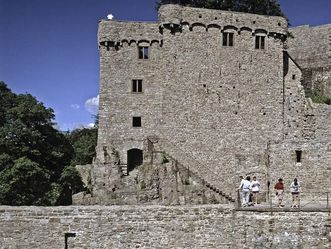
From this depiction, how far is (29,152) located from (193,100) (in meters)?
13.9

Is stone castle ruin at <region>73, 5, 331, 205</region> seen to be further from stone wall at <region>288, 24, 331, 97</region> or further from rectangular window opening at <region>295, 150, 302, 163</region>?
stone wall at <region>288, 24, 331, 97</region>

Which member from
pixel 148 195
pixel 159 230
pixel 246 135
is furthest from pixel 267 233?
pixel 246 135

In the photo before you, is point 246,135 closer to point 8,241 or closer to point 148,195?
point 148,195

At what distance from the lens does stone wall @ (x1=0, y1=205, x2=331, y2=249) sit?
20.6 m

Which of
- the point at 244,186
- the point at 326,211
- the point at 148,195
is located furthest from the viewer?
the point at 148,195

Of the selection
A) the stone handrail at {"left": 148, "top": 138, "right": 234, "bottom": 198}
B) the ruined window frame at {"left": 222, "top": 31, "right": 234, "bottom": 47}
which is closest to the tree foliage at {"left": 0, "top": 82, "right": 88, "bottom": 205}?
the stone handrail at {"left": 148, "top": 138, "right": 234, "bottom": 198}

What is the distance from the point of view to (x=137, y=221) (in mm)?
20672

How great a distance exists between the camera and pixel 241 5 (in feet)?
153

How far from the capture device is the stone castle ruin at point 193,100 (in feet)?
119

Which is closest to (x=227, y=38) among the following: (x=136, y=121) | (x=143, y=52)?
(x=143, y=52)

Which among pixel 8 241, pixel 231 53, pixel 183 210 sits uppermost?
pixel 231 53

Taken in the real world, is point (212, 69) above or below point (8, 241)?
above

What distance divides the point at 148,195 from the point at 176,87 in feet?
28.1

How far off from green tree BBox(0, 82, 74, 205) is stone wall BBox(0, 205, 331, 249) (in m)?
16.5
